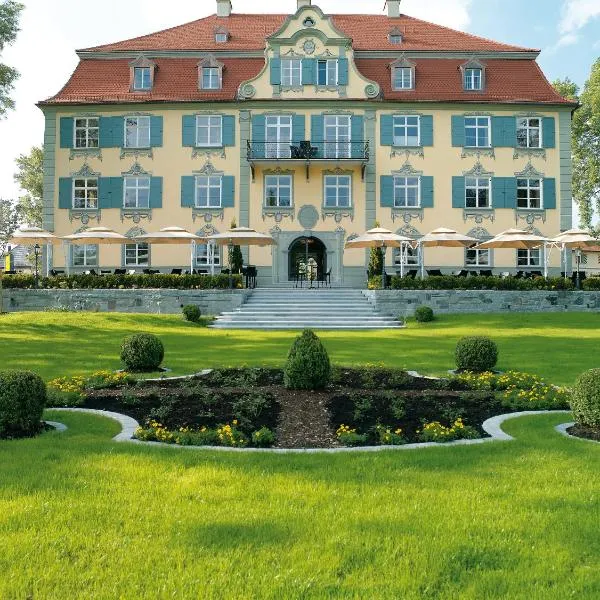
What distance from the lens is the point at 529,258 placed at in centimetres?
3206

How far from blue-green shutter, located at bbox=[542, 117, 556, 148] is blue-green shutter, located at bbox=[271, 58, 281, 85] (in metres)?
13.2

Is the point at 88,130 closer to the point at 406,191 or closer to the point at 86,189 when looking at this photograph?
the point at 86,189

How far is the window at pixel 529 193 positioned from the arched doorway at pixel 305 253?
994 cm

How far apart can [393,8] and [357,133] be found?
1087 centimetres

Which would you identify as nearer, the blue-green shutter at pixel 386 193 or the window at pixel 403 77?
the blue-green shutter at pixel 386 193

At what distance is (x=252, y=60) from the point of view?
3350cm

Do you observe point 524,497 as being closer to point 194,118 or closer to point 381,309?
point 381,309

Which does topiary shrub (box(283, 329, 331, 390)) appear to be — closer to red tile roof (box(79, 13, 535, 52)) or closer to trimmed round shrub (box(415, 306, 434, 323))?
trimmed round shrub (box(415, 306, 434, 323))

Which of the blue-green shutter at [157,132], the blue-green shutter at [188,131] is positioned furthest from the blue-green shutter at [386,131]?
the blue-green shutter at [157,132]

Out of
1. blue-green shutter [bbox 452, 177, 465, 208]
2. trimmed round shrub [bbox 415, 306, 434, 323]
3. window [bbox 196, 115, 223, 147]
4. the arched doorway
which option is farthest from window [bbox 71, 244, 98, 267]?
blue-green shutter [bbox 452, 177, 465, 208]

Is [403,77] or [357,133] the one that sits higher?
[403,77]

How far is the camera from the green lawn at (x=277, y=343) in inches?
530

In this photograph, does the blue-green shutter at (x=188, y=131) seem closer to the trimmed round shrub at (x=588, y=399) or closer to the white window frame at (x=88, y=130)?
the white window frame at (x=88, y=130)

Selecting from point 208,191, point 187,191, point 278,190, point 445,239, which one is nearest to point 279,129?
point 278,190
